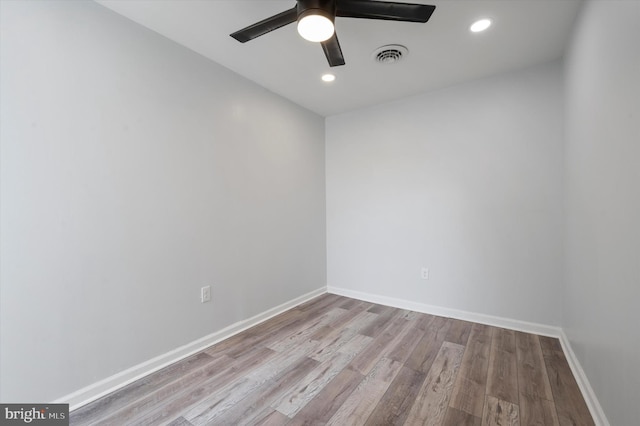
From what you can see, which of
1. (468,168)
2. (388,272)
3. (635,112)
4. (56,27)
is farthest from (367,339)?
(56,27)

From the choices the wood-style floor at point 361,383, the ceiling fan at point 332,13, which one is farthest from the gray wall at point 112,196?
the ceiling fan at point 332,13

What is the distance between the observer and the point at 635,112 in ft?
3.28

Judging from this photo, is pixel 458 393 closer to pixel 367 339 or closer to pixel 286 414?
pixel 367 339

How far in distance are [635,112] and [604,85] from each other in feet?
1.47

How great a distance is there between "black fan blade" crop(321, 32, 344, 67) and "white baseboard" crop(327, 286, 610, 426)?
7.81 feet

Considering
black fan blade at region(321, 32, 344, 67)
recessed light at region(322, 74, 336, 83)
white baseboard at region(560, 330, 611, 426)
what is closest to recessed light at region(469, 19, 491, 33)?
black fan blade at region(321, 32, 344, 67)

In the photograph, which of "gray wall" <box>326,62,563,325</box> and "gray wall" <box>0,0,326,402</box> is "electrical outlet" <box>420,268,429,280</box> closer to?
"gray wall" <box>326,62,563,325</box>

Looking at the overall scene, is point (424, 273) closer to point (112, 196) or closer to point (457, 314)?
point (457, 314)

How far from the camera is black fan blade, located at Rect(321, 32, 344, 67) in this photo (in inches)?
59.5

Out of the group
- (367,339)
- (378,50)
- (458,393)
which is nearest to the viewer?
(458,393)

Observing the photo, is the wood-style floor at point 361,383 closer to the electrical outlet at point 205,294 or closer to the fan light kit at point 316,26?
the electrical outlet at point 205,294

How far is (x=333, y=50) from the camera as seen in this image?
160 centimetres

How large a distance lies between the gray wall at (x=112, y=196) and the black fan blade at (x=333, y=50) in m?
1.13

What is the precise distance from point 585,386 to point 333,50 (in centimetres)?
253
